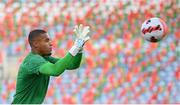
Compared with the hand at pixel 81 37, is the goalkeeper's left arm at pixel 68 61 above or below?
below

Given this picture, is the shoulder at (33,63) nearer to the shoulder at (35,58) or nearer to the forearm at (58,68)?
the shoulder at (35,58)

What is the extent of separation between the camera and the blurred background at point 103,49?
856cm

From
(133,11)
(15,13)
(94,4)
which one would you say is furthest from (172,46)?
(15,13)

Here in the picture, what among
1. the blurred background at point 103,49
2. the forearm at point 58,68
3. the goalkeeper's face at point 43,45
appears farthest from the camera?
the blurred background at point 103,49

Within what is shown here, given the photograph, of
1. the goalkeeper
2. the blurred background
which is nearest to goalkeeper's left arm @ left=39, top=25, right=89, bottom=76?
the goalkeeper

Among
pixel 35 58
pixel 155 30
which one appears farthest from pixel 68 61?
pixel 155 30

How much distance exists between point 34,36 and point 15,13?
166 inches

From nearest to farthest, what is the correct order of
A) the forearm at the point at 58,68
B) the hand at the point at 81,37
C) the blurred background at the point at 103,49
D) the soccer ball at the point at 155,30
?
1. the forearm at the point at 58,68
2. the hand at the point at 81,37
3. the soccer ball at the point at 155,30
4. the blurred background at the point at 103,49

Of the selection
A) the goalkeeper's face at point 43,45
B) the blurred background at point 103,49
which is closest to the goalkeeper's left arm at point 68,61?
the goalkeeper's face at point 43,45

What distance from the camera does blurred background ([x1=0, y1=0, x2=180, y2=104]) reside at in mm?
8562

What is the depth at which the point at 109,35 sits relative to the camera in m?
8.67

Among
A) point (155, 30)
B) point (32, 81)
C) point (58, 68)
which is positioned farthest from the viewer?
point (155, 30)

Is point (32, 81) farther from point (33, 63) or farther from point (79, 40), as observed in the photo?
point (79, 40)

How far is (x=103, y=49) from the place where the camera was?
8.68 metres
